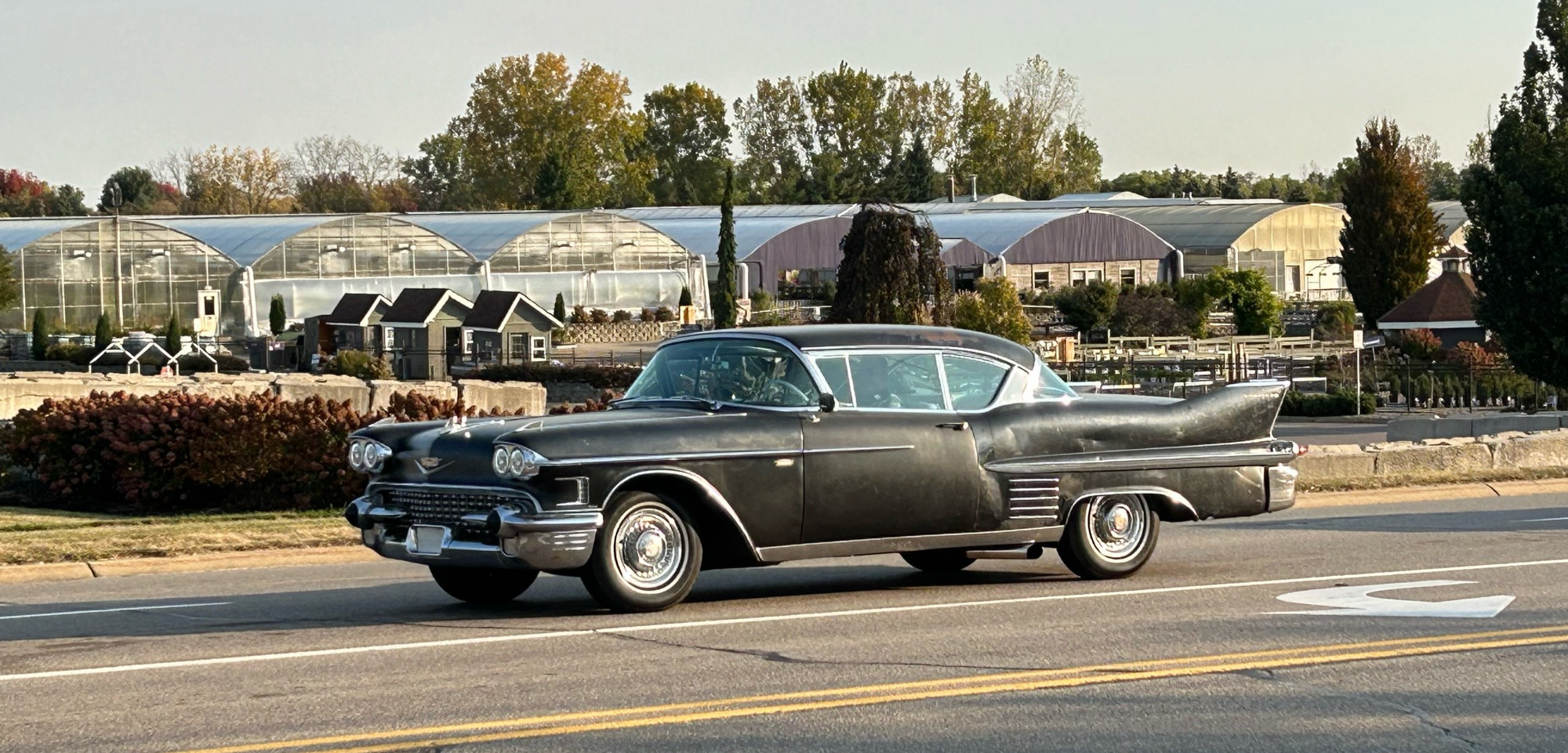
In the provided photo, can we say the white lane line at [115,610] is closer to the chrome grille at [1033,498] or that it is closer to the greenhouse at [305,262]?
the chrome grille at [1033,498]

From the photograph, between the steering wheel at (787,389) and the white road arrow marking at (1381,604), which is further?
the steering wheel at (787,389)

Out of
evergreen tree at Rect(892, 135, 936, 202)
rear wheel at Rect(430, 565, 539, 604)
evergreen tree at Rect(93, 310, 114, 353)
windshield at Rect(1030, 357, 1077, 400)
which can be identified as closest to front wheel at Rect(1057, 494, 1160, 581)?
windshield at Rect(1030, 357, 1077, 400)

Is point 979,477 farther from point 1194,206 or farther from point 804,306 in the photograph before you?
point 1194,206

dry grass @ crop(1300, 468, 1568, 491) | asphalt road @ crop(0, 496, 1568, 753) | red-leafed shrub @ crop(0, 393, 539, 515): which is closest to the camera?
asphalt road @ crop(0, 496, 1568, 753)

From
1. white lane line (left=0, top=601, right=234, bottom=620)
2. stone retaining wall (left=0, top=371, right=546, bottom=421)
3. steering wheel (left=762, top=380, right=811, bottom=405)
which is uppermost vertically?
steering wheel (left=762, top=380, right=811, bottom=405)

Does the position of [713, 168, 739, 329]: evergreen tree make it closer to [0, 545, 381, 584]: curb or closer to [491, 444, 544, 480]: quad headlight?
[0, 545, 381, 584]: curb

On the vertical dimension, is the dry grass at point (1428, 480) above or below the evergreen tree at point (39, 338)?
below

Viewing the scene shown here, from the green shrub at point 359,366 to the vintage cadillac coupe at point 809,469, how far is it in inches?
1514

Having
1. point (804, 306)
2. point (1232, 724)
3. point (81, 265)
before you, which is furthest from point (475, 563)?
point (804, 306)

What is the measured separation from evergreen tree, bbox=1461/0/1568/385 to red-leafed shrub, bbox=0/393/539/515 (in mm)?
20268

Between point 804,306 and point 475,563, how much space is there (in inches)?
2660

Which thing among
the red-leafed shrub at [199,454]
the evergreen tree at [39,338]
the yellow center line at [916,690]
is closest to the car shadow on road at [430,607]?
the yellow center line at [916,690]

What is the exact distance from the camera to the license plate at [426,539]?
10.2 meters

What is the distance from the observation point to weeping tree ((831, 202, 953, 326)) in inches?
1325
